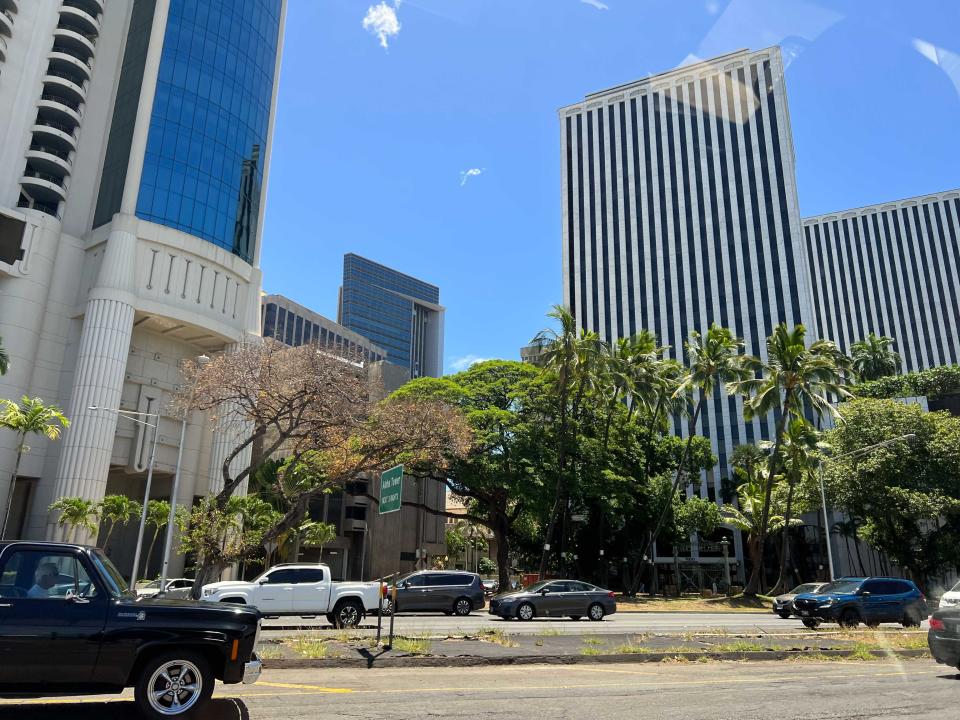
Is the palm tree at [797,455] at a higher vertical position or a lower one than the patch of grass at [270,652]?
higher

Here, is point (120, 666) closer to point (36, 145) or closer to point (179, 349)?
point (179, 349)

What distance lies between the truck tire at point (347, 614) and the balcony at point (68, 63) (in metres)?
51.1

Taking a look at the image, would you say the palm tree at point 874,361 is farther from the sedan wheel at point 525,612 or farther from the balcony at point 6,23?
the balcony at point 6,23

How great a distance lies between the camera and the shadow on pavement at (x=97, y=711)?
663cm

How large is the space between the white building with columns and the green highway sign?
36926mm

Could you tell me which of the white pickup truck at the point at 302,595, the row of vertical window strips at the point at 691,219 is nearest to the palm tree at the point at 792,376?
the white pickup truck at the point at 302,595

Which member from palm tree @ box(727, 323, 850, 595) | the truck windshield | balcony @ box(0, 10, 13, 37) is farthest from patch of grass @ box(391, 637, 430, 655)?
balcony @ box(0, 10, 13, 37)

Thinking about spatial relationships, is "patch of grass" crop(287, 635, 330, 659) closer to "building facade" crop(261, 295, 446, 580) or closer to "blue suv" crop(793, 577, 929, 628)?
"blue suv" crop(793, 577, 929, 628)

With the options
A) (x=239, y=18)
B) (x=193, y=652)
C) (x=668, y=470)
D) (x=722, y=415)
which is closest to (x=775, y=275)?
(x=722, y=415)

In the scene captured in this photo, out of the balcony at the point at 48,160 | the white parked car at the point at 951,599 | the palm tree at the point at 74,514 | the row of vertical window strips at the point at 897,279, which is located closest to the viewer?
the white parked car at the point at 951,599

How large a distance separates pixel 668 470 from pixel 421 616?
30.2m

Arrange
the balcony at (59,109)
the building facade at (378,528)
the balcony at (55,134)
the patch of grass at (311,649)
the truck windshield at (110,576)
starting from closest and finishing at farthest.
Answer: the truck windshield at (110,576)
the patch of grass at (311,649)
the balcony at (55,134)
the balcony at (59,109)
the building facade at (378,528)

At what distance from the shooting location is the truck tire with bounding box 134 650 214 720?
6.54 meters

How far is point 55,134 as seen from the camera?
49812mm
